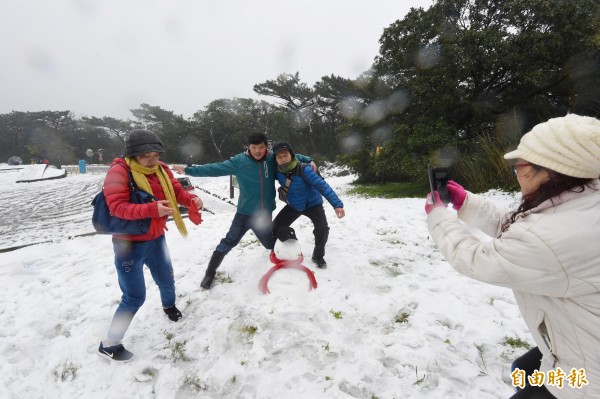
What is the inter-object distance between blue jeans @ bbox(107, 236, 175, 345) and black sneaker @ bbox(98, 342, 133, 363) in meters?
0.07

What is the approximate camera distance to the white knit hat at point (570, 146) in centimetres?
109

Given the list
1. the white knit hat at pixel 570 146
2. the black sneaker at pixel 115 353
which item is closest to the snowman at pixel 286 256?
the black sneaker at pixel 115 353

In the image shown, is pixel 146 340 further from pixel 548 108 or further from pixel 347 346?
pixel 548 108

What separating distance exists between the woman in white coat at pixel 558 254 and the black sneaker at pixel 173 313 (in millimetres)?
2923

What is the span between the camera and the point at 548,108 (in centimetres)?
997

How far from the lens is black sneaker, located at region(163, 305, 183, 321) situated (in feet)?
10.1

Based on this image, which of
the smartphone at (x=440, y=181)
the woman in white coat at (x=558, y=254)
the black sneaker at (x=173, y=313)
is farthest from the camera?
the black sneaker at (x=173, y=313)

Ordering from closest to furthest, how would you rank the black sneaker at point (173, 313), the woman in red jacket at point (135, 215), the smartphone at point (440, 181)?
the smartphone at point (440, 181), the woman in red jacket at point (135, 215), the black sneaker at point (173, 313)

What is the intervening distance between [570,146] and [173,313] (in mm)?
3542

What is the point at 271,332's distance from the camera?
2.82m

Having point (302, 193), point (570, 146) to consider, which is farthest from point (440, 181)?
point (302, 193)

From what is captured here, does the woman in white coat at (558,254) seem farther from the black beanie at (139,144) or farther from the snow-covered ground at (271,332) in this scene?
the black beanie at (139,144)

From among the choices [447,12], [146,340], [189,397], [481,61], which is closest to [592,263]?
[189,397]

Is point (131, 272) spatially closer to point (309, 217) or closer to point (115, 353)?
point (115, 353)
